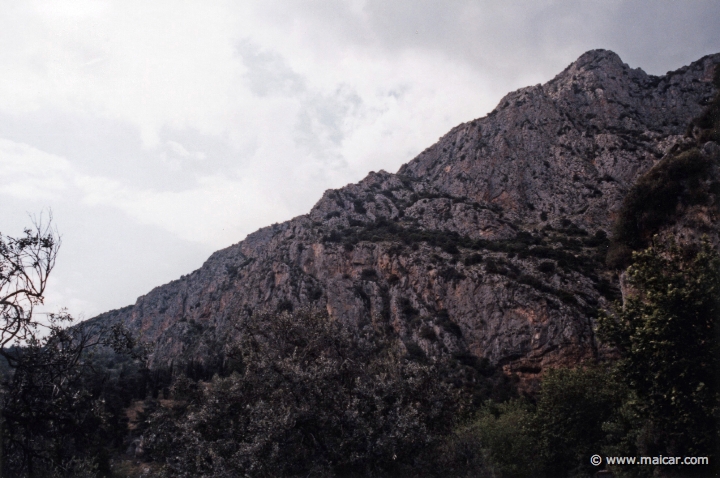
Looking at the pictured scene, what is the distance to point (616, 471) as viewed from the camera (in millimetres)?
19875

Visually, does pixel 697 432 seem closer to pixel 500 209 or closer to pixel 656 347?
pixel 656 347

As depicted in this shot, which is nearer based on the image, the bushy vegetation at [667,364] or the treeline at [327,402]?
the treeline at [327,402]

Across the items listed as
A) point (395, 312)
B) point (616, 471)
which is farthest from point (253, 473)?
point (395, 312)

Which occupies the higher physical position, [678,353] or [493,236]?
[493,236]

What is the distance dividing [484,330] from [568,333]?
458 inches

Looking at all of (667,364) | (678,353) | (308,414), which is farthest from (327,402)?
(678,353)

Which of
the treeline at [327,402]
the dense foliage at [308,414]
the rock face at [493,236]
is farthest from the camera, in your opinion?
the rock face at [493,236]

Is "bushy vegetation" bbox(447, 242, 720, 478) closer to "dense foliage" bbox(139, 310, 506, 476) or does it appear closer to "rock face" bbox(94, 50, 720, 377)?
"dense foliage" bbox(139, 310, 506, 476)

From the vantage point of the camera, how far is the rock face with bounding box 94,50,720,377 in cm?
5559

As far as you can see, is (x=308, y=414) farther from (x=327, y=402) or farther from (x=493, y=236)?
(x=493, y=236)

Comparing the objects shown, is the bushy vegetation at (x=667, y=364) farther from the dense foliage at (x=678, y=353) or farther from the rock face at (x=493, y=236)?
the rock face at (x=493, y=236)

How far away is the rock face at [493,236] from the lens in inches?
2189

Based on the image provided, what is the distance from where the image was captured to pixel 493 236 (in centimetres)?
7350

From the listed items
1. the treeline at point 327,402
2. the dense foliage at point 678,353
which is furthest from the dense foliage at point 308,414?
the dense foliage at point 678,353
